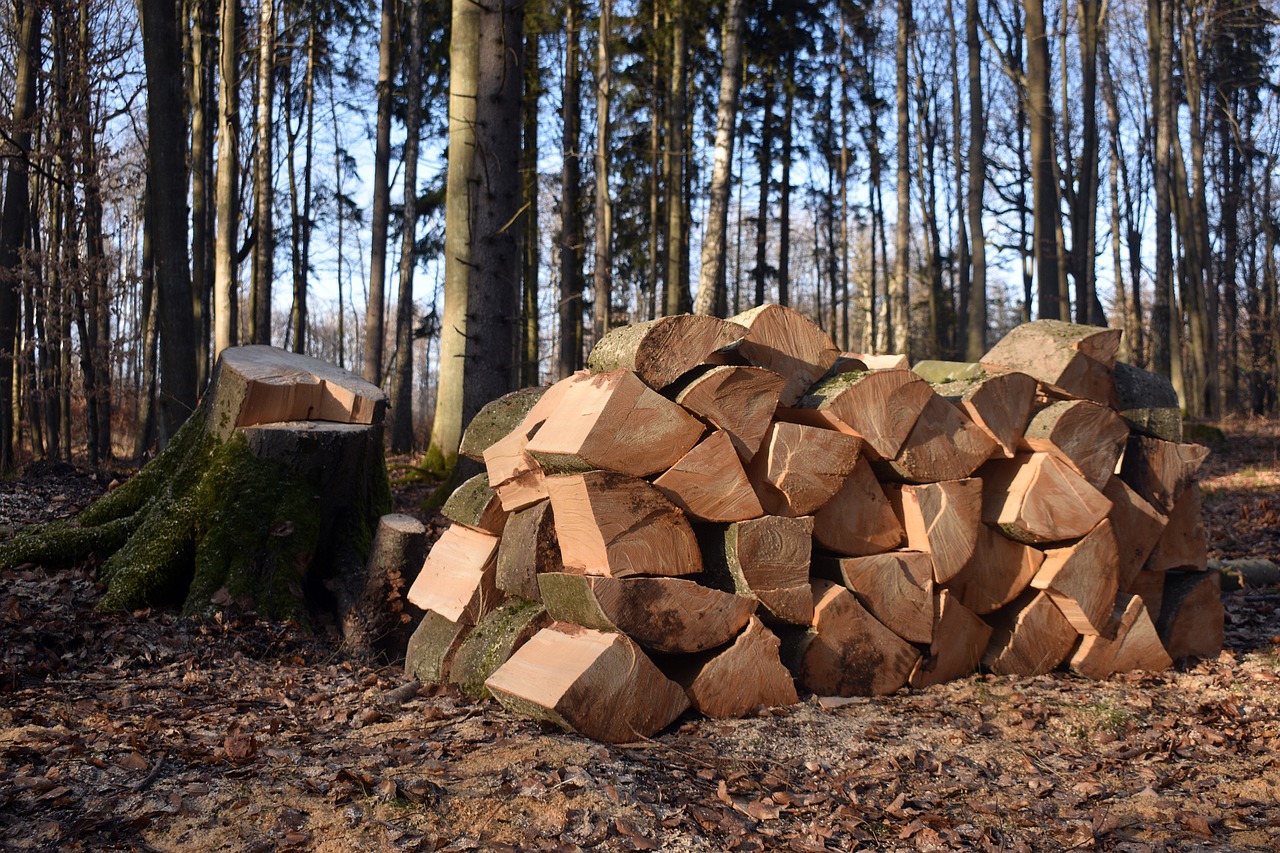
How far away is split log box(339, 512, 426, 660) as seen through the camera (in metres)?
4.73

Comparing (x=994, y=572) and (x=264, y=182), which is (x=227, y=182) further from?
(x=994, y=572)

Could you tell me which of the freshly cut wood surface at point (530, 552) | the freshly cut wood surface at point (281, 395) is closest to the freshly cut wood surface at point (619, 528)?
the freshly cut wood surface at point (530, 552)

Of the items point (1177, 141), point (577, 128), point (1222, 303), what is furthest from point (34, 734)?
point (1222, 303)

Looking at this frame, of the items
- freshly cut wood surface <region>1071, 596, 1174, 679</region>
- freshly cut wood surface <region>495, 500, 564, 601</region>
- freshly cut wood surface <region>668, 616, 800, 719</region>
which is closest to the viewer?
freshly cut wood surface <region>668, 616, 800, 719</region>

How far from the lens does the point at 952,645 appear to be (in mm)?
3947

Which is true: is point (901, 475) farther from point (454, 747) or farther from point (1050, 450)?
point (454, 747)

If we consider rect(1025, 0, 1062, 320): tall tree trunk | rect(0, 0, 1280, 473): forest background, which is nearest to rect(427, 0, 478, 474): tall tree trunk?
rect(0, 0, 1280, 473): forest background

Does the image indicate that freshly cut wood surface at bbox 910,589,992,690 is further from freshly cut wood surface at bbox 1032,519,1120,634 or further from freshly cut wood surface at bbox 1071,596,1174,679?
freshly cut wood surface at bbox 1071,596,1174,679

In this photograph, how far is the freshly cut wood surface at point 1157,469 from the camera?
447 centimetres

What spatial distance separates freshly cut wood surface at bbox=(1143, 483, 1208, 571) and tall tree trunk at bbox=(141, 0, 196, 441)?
7.38 metres

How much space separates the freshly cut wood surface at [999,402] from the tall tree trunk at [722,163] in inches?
289

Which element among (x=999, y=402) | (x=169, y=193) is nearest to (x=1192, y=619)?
(x=999, y=402)

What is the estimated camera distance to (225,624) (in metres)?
4.46

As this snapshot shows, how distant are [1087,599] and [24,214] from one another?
1137 centimetres
